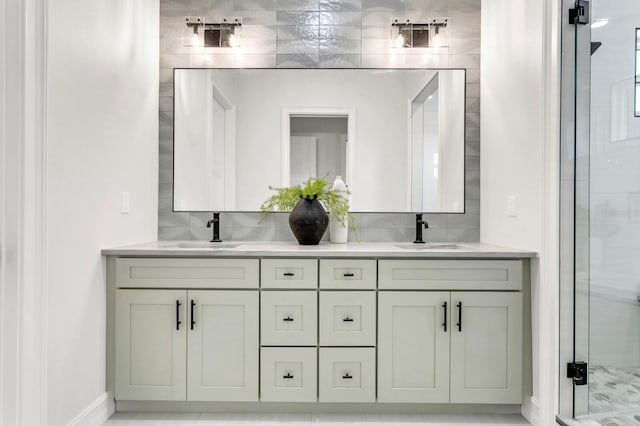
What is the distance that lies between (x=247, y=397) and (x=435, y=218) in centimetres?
157

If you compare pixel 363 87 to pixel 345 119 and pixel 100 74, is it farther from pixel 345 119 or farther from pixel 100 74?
pixel 100 74

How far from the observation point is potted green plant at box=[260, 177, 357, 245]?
255 centimetres

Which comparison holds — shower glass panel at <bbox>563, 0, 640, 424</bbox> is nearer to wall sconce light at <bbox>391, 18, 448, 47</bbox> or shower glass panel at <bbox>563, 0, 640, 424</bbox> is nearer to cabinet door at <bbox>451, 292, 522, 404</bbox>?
cabinet door at <bbox>451, 292, 522, 404</bbox>

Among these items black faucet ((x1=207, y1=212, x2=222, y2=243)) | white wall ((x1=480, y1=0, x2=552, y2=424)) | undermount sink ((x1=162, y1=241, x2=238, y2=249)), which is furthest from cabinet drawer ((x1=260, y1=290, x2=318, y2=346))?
white wall ((x1=480, y1=0, x2=552, y2=424))

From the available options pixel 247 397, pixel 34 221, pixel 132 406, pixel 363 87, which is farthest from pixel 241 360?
pixel 363 87

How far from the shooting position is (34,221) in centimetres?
167

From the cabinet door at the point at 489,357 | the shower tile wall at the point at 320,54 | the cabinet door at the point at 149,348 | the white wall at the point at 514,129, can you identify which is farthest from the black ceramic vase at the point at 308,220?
the white wall at the point at 514,129

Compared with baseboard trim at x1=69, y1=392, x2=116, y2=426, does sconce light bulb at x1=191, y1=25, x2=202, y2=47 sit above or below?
above

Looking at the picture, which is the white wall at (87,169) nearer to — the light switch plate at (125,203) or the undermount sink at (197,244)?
the light switch plate at (125,203)

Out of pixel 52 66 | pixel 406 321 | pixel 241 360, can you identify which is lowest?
pixel 241 360

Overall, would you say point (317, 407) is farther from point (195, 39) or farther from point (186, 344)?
point (195, 39)

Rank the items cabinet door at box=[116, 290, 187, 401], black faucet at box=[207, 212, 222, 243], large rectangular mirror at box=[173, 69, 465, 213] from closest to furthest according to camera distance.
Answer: cabinet door at box=[116, 290, 187, 401] < black faucet at box=[207, 212, 222, 243] < large rectangular mirror at box=[173, 69, 465, 213]

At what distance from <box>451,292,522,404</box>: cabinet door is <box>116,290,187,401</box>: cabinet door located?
1.38 meters

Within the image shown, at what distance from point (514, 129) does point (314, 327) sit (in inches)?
58.5
